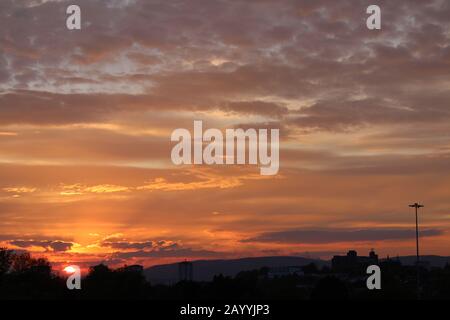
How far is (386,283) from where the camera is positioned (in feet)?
437
